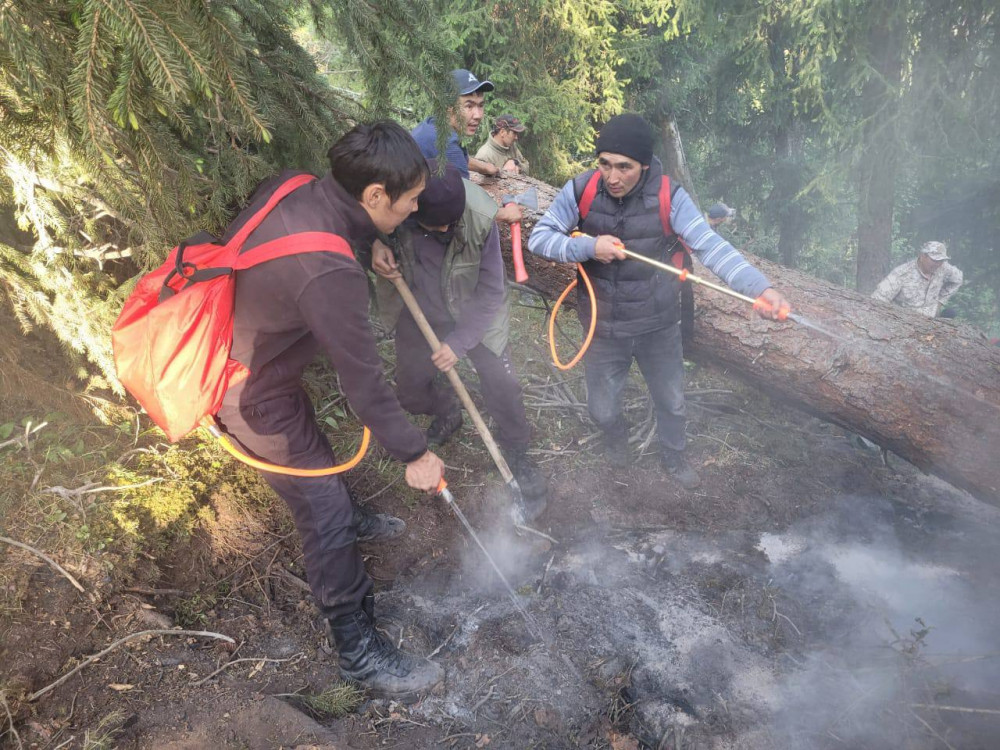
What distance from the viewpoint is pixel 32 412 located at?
138 inches

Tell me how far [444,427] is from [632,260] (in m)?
1.90

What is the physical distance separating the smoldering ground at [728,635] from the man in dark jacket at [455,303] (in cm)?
79

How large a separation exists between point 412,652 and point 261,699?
2.58 feet

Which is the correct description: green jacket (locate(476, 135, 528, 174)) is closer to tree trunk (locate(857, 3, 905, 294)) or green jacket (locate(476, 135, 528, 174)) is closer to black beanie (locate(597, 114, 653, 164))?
black beanie (locate(597, 114, 653, 164))

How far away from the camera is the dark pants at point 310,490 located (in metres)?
2.50

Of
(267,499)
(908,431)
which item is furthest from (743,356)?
(267,499)

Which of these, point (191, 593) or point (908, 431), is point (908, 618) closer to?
point (908, 431)

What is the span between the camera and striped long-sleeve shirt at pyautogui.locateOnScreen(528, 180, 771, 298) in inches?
138

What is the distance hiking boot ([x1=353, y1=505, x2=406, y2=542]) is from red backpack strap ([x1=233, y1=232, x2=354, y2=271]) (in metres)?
1.95

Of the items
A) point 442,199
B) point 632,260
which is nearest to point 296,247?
point 442,199

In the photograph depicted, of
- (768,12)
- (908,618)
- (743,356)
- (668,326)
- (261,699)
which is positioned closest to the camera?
(261,699)

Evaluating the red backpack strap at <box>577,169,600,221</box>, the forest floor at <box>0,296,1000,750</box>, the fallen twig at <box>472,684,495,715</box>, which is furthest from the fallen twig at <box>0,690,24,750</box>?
the red backpack strap at <box>577,169,600,221</box>

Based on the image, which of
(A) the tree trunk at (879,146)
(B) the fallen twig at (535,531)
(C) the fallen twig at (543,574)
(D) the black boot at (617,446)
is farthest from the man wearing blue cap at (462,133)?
(A) the tree trunk at (879,146)

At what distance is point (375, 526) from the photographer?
141 inches
